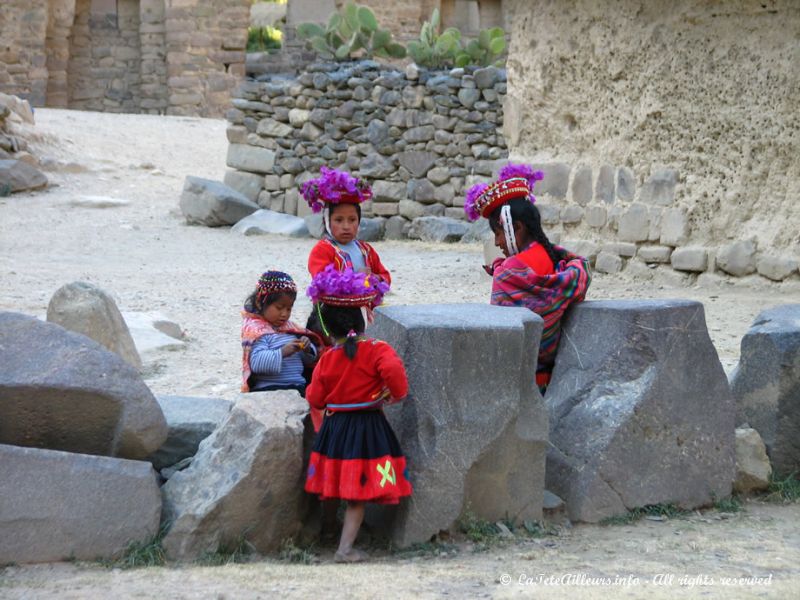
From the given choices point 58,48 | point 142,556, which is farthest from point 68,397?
point 58,48

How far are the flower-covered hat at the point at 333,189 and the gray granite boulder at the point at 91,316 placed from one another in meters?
1.94

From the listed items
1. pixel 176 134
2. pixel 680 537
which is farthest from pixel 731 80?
pixel 176 134

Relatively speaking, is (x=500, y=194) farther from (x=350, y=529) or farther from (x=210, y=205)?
(x=210, y=205)

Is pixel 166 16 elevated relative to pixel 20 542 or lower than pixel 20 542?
elevated

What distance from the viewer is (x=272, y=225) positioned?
13.4 meters

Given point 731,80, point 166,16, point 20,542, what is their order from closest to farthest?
point 20,542 → point 731,80 → point 166,16

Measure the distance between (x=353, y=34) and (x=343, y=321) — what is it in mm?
12014

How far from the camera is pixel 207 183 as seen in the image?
14.0m

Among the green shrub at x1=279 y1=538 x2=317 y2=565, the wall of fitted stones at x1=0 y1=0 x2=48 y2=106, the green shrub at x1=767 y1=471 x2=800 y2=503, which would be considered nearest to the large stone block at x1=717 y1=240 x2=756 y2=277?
the green shrub at x1=767 y1=471 x2=800 y2=503

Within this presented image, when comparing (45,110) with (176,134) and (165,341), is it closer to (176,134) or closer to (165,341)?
(176,134)

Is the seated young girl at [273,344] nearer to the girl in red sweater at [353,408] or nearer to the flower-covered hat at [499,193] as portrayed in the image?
the girl in red sweater at [353,408]

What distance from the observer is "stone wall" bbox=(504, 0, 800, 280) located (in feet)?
26.7

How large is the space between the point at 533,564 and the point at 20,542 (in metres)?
1.70

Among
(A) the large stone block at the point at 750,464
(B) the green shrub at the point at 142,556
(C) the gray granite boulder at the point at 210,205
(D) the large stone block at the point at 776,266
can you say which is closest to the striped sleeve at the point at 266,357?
(B) the green shrub at the point at 142,556
